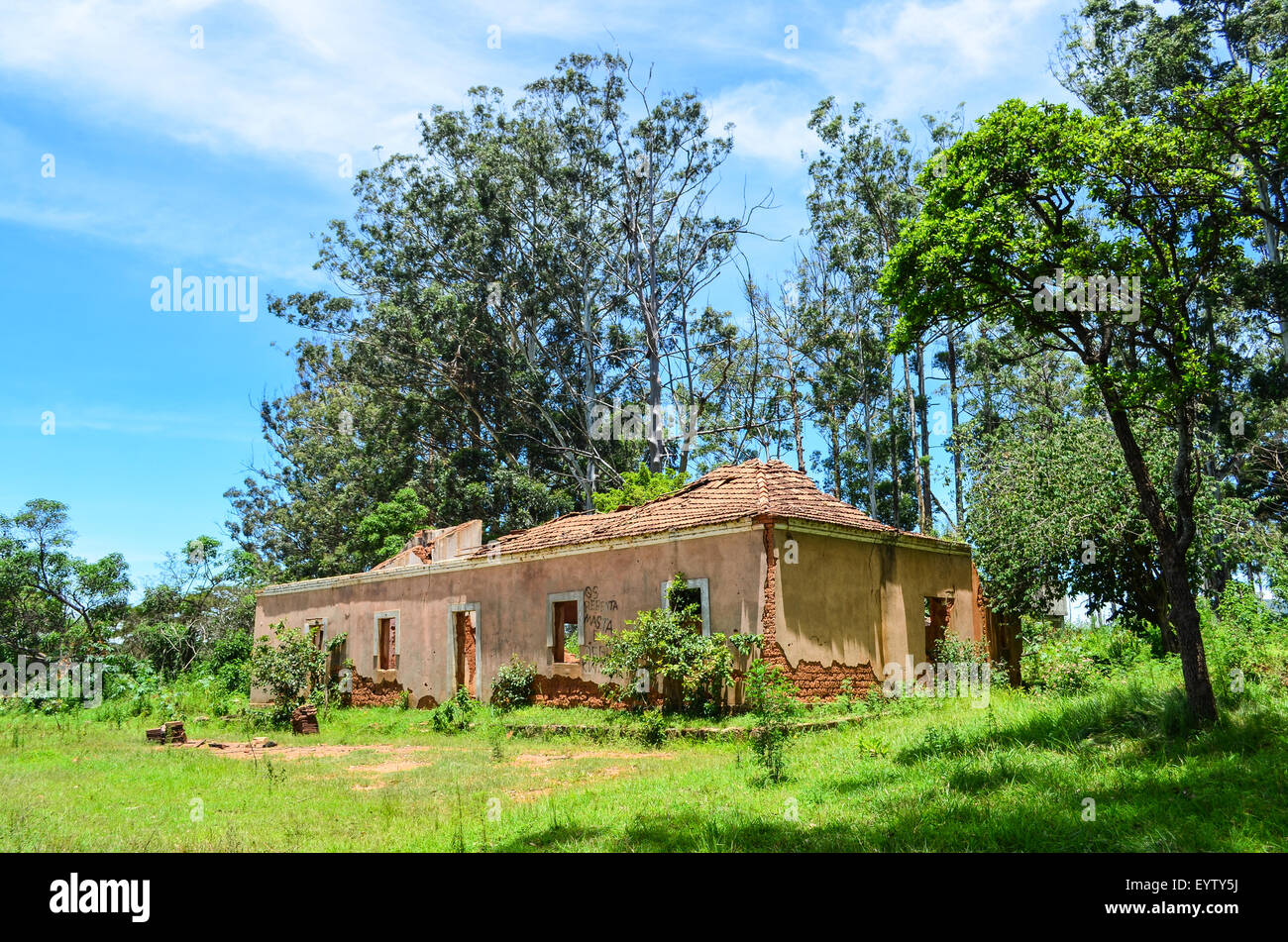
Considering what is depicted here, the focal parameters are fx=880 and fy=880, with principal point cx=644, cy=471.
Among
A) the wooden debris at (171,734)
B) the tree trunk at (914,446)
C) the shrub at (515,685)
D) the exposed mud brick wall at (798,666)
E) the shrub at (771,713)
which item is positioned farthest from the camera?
the tree trunk at (914,446)

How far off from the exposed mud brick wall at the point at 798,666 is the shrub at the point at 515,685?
566 centimetres

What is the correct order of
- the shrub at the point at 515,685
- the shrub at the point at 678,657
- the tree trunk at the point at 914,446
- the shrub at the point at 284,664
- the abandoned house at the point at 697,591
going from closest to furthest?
1. the shrub at the point at 678,657
2. the abandoned house at the point at 697,591
3. the shrub at the point at 515,685
4. the shrub at the point at 284,664
5. the tree trunk at the point at 914,446

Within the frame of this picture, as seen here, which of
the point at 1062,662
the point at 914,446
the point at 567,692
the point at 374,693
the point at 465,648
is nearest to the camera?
the point at 1062,662

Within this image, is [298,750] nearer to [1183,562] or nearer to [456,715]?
[456,715]

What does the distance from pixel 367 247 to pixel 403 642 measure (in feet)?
67.2

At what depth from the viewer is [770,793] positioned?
→ 8359 millimetres

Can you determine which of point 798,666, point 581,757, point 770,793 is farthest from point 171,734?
point 770,793

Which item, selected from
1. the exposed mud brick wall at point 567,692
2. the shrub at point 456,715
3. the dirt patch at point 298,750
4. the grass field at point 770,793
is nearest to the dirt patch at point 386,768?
the grass field at point 770,793

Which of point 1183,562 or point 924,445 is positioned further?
point 924,445

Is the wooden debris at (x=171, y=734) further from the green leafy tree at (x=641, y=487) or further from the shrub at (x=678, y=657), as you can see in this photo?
the green leafy tree at (x=641, y=487)

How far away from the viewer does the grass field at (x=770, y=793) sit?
6551 millimetres

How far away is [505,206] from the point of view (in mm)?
32688

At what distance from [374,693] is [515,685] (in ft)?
19.6

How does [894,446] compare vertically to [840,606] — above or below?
above
